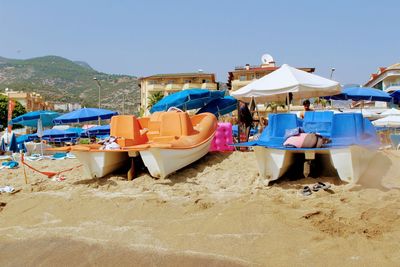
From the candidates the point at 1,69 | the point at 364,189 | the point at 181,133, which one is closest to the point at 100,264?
the point at 364,189

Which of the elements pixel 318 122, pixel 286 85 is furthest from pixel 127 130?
pixel 318 122

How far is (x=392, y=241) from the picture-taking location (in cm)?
399

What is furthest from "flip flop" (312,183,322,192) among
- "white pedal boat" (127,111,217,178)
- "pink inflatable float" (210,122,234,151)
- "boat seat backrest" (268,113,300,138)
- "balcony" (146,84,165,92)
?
"balcony" (146,84,165,92)

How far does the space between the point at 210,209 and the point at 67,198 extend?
107 inches

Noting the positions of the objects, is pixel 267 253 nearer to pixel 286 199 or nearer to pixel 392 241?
pixel 392 241

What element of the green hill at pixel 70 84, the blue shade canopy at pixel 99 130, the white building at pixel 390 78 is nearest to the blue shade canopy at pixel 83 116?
the blue shade canopy at pixel 99 130

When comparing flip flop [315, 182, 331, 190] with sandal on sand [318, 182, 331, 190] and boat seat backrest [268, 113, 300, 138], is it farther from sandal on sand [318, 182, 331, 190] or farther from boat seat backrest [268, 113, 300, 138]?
boat seat backrest [268, 113, 300, 138]

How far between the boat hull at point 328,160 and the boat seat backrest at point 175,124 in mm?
2305

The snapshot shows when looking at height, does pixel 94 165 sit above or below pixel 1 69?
below

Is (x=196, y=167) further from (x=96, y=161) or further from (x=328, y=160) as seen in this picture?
(x=328, y=160)

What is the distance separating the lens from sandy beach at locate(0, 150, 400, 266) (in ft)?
13.4

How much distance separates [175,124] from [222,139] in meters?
2.23

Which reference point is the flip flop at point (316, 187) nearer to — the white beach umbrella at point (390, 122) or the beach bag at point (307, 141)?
the beach bag at point (307, 141)

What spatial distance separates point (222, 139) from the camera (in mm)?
10438
